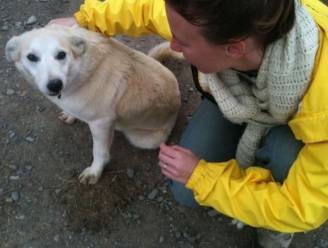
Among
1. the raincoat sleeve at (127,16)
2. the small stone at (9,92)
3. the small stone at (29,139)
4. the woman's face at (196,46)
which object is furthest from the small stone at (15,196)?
the woman's face at (196,46)

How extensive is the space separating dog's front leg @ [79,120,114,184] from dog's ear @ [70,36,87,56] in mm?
389

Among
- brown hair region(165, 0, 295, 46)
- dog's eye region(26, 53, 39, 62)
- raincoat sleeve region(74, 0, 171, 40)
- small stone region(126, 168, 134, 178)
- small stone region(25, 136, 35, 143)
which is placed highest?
brown hair region(165, 0, 295, 46)

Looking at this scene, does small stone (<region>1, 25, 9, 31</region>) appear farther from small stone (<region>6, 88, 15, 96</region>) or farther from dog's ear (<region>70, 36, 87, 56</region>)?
dog's ear (<region>70, 36, 87, 56</region>)

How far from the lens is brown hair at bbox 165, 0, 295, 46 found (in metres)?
1.25

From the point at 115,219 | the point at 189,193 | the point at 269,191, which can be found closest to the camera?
the point at 269,191

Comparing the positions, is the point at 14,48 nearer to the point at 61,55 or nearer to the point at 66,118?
the point at 61,55

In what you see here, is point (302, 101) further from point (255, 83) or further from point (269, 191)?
point (269, 191)

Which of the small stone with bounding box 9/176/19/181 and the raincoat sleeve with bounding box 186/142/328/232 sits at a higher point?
the raincoat sleeve with bounding box 186/142/328/232

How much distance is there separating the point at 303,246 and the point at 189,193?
0.67 metres

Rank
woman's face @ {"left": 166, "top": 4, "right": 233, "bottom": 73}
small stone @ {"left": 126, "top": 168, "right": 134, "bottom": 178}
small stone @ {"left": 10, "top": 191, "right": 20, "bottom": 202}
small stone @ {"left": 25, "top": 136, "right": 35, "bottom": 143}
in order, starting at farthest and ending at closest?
small stone @ {"left": 25, "top": 136, "right": 35, "bottom": 143}, small stone @ {"left": 126, "top": 168, "right": 134, "bottom": 178}, small stone @ {"left": 10, "top": 191, "right": 20, "bottom": 202}, woman's face @ {"left": 166, "top": 4, "right": 233, "bottom": 73}

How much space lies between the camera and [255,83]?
164cm

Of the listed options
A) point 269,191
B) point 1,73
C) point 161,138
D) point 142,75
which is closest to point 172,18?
point 269,191

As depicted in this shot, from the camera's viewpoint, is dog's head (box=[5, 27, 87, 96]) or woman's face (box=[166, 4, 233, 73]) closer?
woman's face (box=[166, 4, 233, 73])

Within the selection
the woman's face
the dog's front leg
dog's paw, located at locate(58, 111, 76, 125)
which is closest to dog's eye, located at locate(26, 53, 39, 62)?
the dog's front leg
